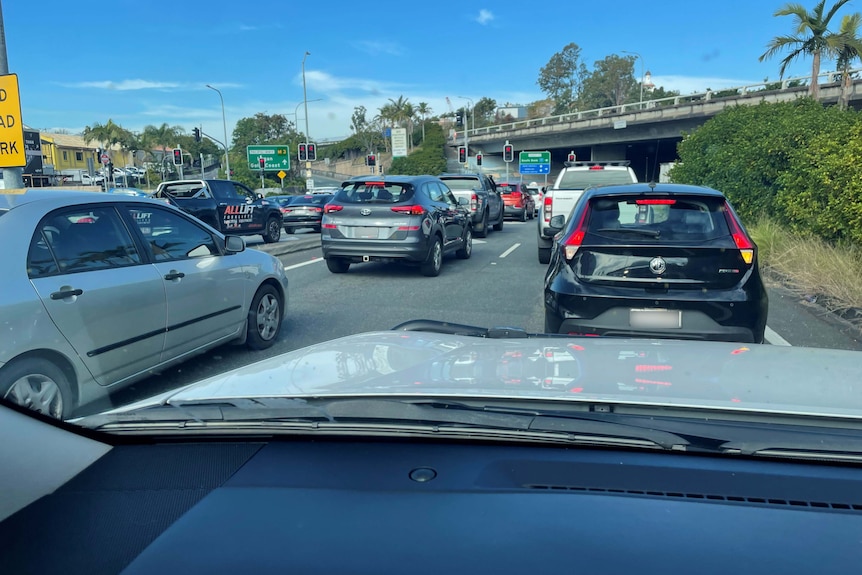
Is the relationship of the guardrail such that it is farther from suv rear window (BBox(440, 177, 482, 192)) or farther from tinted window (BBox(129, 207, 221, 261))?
tinted window (BBox(129, 207, 221, 261))

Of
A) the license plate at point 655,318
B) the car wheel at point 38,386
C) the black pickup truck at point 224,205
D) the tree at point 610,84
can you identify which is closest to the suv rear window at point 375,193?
the license plate at point 655,318

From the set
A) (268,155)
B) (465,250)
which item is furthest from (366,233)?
(268,155)

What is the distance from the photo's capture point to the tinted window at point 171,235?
5359mm

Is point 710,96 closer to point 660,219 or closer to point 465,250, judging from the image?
point 465,250

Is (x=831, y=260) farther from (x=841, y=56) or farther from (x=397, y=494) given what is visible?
(x=841, y=56)

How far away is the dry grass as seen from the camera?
851 cm

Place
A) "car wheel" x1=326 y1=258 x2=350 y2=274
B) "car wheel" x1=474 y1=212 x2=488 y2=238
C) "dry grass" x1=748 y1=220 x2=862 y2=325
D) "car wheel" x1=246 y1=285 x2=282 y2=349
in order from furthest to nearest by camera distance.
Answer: "car wheel" x1=474 y1=212 x2=488 y2=238 → "car wheel" x1=326 y1=258 x2=350 y2=274 → "dry grass" x1=748 y1=220 x2=862 y2=325 → "car wheel" x1=246 y1=285 x2=282 y2=349

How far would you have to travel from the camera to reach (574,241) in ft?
17.7

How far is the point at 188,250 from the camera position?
19.0 feet

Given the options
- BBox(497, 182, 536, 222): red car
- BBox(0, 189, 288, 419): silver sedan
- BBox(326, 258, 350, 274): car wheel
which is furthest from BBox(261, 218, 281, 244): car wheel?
BBox(0, 189, 288, 419): silver sedan

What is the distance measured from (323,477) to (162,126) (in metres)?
99.0

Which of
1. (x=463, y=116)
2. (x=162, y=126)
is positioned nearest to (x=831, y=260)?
(x=463, y=116)

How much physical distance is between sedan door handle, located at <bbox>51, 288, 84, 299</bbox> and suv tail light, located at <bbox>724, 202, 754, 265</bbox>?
4.72m

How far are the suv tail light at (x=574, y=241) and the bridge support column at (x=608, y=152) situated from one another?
54965mm
